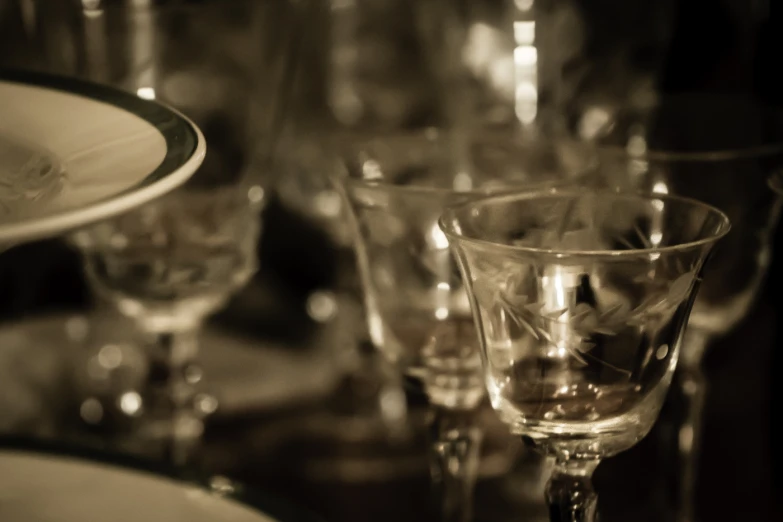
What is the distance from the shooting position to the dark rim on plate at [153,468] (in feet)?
1.37

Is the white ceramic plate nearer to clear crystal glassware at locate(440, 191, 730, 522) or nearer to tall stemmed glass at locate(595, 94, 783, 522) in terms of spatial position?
clear crystal glassware at locate(440, 191, 730, 522)

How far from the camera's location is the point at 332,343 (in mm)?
903

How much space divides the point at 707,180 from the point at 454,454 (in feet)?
0.62

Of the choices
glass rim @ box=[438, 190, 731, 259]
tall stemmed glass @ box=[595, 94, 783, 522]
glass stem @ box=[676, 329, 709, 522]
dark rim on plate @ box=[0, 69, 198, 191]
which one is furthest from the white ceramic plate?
glass stem @ box=[676, 329, 709, 522]

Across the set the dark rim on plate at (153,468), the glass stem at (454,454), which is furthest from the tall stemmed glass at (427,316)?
the dark rim on plate at (153,468)

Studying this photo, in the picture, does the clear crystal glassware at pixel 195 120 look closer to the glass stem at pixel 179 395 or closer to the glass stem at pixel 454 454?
the glass stem at pixel 179 395

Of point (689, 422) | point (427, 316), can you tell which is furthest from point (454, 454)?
point (689, 422)

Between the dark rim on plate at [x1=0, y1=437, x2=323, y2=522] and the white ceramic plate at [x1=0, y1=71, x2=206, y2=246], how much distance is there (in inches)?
6.7

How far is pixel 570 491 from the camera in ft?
1.26

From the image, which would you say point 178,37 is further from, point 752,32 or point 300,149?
point 752,32

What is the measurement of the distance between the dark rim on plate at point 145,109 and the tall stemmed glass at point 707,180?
22cm

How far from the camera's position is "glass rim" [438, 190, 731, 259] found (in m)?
0.35

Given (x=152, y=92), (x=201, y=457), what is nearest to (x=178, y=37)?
(x=152, y=92)

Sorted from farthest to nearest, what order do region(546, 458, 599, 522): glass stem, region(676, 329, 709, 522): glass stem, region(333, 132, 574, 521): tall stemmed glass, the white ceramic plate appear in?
region(676, 329, 709, 522): glass stem → region(333, 132, 574, 521): tall stemmed glass → region(546, 458, 599, 522): glass stem → the white ceramic plate
